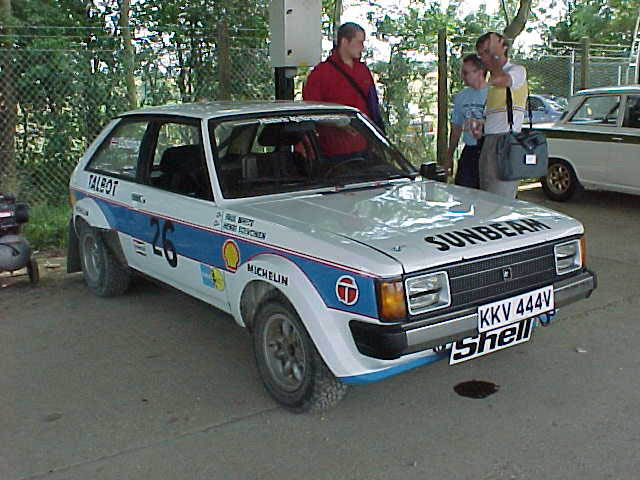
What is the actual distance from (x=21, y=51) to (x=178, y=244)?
4682 mm

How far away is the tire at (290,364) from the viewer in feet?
12.5

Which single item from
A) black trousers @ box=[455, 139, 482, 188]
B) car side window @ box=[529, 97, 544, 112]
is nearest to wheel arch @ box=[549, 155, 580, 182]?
black trousers @ box=[455, 139, 482, 188]

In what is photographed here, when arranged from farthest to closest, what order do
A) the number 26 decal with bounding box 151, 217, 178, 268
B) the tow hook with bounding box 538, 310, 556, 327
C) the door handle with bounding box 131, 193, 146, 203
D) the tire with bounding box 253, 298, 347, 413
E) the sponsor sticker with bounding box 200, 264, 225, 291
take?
the door handle with bounding box 131, 193, 146, 203 → the number 26 decal with bounding box 151, 217, 178, 268 → the sponsor sticker with bounding box 200, 264, 225, 291 → the tow hook with bounding box 538, 310, 556, 327 → the tire with bounding box 253, 298, 347, 413

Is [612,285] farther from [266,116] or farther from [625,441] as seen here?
[266,116]

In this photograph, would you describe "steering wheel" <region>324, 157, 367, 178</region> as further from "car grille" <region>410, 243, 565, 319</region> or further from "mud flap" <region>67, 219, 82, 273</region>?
"mud flap" <region>67, 219, 82, 273</region>

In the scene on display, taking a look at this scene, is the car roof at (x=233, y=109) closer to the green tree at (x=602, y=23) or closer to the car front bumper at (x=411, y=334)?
the car front bumper at (x=411, y=334)

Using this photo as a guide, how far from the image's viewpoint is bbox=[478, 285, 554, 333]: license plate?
3695mm

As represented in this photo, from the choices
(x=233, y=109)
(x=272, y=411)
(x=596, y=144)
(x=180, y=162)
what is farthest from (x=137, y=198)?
(x=596, y=144)

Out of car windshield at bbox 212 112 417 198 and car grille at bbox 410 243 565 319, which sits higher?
car windshield at bbox 212 112 417 198

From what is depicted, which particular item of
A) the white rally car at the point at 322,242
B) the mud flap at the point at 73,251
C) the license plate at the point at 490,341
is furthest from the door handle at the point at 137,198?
the license plate at the point at 490,341

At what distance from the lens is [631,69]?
Result: 677 inches

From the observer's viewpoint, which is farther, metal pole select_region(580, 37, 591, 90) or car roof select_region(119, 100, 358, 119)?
metal pole select_region(580, 37, 591, 90)

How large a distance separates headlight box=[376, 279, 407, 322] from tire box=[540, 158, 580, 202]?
22.8 ft

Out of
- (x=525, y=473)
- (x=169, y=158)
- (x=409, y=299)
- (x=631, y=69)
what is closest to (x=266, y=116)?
(x=169, y=158)
